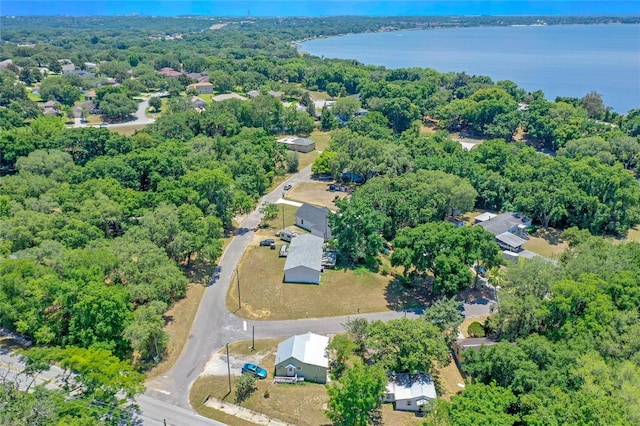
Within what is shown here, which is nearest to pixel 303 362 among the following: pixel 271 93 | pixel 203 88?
pixel 271 93

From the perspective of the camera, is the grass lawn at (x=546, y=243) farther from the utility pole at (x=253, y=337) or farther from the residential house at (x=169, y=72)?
the residential house at (x=169, y=72)

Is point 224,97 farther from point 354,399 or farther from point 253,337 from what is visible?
point 354,399

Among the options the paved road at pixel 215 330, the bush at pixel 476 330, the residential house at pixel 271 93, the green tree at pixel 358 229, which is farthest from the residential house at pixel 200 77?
the bush at pixel 476 330

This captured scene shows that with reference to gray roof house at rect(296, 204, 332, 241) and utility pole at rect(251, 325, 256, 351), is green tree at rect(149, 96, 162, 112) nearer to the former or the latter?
gray roof house at rect(296, 204, 332, 241)

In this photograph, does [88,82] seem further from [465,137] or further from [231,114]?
[465,137]

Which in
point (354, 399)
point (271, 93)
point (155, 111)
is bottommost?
point (354, 399)
